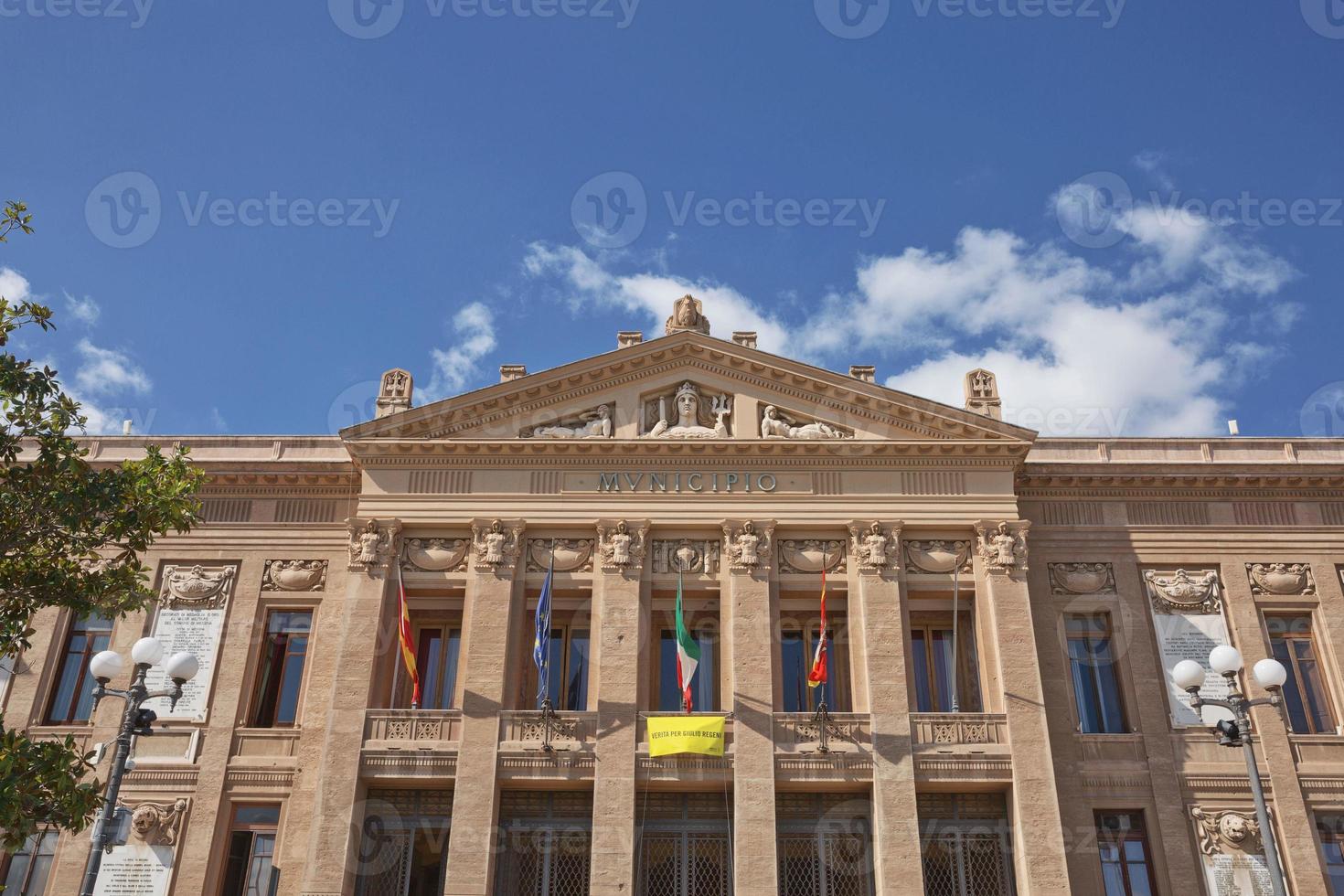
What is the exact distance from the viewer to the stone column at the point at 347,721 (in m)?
21.9

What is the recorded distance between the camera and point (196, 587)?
25828mm

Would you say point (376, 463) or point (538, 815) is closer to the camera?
point (538, 815)

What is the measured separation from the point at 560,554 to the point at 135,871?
10.1 metres

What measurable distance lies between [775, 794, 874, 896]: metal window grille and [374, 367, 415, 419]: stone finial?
11846mm

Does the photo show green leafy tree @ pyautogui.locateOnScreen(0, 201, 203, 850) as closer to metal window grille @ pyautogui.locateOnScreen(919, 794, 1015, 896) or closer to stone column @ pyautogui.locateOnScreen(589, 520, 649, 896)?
stone column @ pyautogui.locateOnScreen(589, 520, 649, 896)

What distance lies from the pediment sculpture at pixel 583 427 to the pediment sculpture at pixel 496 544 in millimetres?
2274

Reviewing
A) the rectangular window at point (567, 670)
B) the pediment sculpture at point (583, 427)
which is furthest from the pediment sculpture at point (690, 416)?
the rectangular window at point (567, 670)

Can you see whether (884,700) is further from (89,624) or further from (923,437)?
(89,624)

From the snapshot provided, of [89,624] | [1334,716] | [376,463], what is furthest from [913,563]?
[89,624]

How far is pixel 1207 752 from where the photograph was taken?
23.9 meters

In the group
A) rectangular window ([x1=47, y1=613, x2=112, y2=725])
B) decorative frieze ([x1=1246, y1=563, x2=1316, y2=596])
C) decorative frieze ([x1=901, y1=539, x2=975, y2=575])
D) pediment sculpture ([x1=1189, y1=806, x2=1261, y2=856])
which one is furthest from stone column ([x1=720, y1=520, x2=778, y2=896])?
rectangular window ([x1=47, y1=613, x2=112, y2=725])

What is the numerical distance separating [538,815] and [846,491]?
9.11 metres

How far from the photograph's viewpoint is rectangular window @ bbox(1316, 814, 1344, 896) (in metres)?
22.9

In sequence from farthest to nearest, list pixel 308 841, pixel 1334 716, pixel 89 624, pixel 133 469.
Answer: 1. pixel 89 624
2. pixel 1334 716
3. pixel 308 841
4. pixel 133 469
